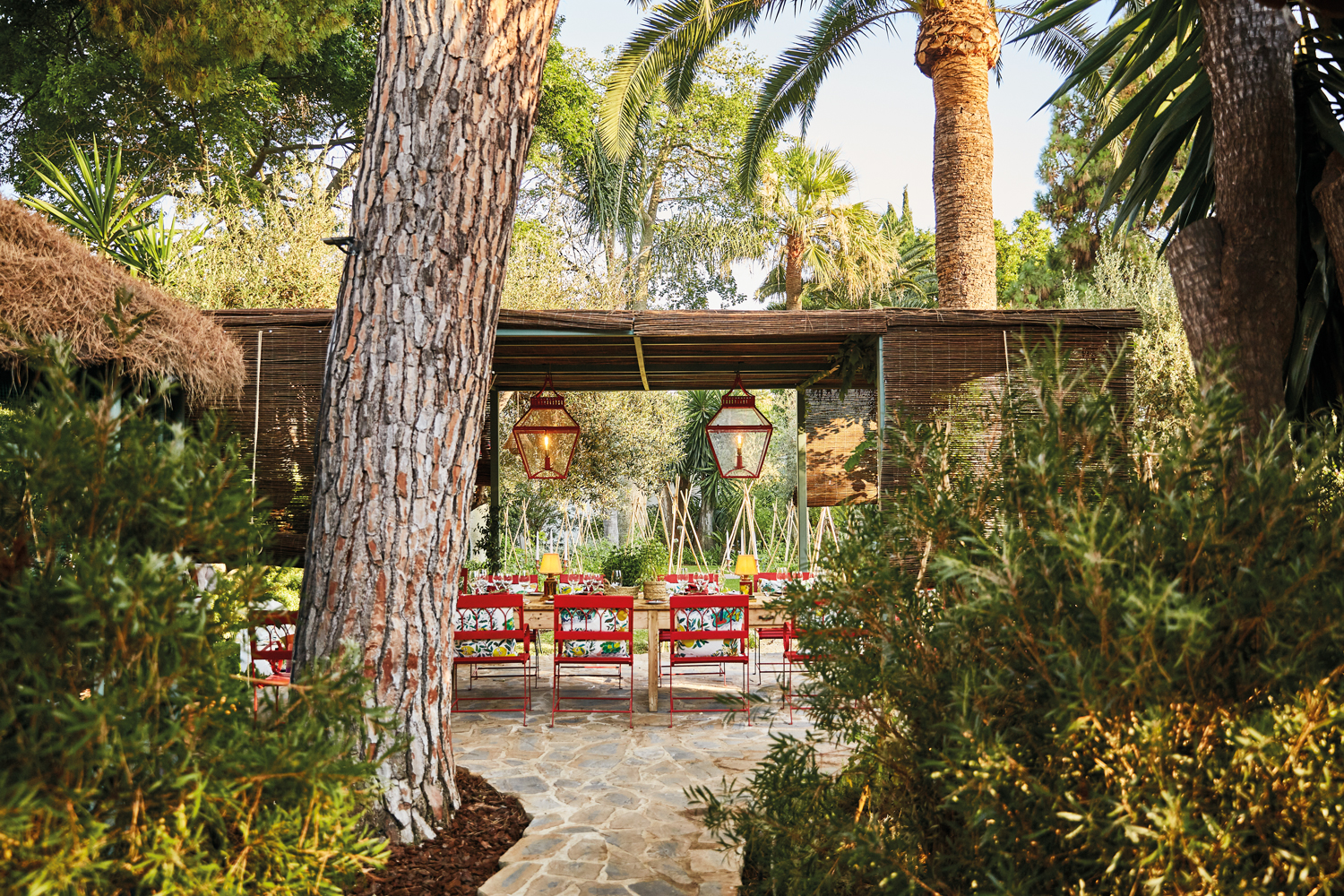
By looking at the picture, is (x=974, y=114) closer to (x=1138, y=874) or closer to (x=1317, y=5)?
(x=1317, y=5)

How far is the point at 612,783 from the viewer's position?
462 centimetres

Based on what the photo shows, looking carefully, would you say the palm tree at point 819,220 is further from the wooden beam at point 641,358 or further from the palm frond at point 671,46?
the wooden beam at point 641,358

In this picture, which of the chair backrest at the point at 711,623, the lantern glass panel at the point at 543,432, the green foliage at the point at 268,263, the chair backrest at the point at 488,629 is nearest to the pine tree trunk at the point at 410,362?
the chair backrest at the point at 488,629

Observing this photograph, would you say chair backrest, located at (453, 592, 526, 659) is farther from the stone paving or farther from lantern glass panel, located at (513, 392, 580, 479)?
lantern glass panel, located at (513, 392, 580, 479)

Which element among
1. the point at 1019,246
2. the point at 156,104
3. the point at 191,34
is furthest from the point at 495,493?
the point at 1019,246

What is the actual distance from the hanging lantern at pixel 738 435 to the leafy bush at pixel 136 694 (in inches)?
240

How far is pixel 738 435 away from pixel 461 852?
4.82 m

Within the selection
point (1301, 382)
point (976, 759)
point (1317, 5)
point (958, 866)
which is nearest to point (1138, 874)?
point (976, 759)

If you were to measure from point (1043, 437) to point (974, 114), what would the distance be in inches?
287

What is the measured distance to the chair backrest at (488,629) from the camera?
234 inches

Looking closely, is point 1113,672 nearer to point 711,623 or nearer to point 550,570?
point 711,623

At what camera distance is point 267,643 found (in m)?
5.41

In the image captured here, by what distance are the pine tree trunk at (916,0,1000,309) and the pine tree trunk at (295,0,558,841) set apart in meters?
5.82

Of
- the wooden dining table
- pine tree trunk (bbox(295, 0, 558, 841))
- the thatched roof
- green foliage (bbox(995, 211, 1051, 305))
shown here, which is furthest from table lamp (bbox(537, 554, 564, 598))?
green foliage (bbox(995, 211, 1051, 305))
